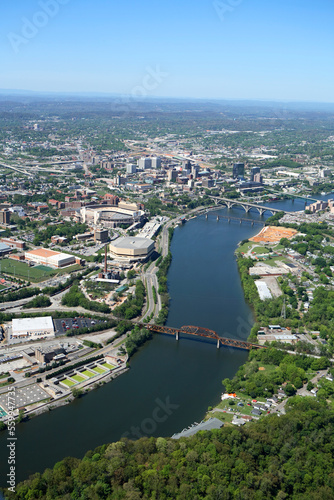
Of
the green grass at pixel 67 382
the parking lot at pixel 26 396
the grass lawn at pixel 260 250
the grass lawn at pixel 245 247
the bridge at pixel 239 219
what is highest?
the parking lot at pixel 26 396

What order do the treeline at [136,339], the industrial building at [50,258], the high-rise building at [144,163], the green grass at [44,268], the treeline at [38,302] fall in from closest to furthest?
the treeline at [136,339] → the treeline at [38,302] → the green grass at [44,268] → the industrial building at [50,258] → the high-rise building at [144,163]

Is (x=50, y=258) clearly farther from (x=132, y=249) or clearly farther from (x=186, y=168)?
(x=186, y=168)

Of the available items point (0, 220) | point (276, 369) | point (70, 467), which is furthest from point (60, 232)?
point (70, 467)

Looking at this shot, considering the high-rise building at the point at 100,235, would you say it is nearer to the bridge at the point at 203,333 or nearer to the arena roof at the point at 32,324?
the arena roof at the point at 32,324

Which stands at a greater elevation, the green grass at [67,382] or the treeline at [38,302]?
the treeline at [38,302]

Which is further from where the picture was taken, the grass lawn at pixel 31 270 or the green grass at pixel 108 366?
the grass lawn at pixel 31 270

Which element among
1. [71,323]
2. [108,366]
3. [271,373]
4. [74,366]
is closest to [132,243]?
[71,323]

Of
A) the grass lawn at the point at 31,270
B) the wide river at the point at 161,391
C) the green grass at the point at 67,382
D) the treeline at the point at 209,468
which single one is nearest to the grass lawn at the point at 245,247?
the wide river at the point at 161,391
